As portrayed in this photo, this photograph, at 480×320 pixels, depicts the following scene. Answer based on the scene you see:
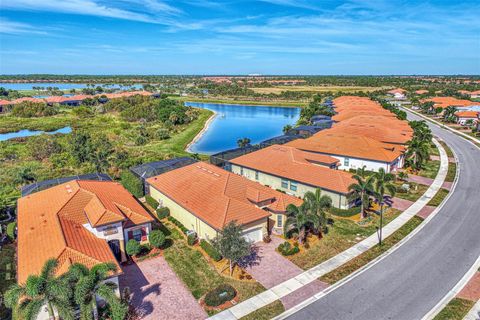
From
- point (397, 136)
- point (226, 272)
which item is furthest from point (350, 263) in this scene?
point (397, 136)

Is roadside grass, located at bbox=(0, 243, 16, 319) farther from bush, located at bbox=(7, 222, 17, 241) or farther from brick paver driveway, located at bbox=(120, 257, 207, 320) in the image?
brick paver driveway, located at bbox=(120, 257, 207, 320)

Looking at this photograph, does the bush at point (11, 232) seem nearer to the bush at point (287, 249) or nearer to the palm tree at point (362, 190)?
the bush at point (287, 249)

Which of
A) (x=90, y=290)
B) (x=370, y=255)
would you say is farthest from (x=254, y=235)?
(x=90, y=290)

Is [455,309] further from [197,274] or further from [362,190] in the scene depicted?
[197,274]

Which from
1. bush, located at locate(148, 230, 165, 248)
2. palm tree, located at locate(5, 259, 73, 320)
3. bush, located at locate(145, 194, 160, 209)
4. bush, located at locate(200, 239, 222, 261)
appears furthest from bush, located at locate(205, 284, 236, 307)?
bush, located at locate(145, 194, 160, 209)

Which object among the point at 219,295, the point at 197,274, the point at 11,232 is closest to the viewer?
the point at 219,295

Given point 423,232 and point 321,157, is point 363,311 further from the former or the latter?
point 321,157
